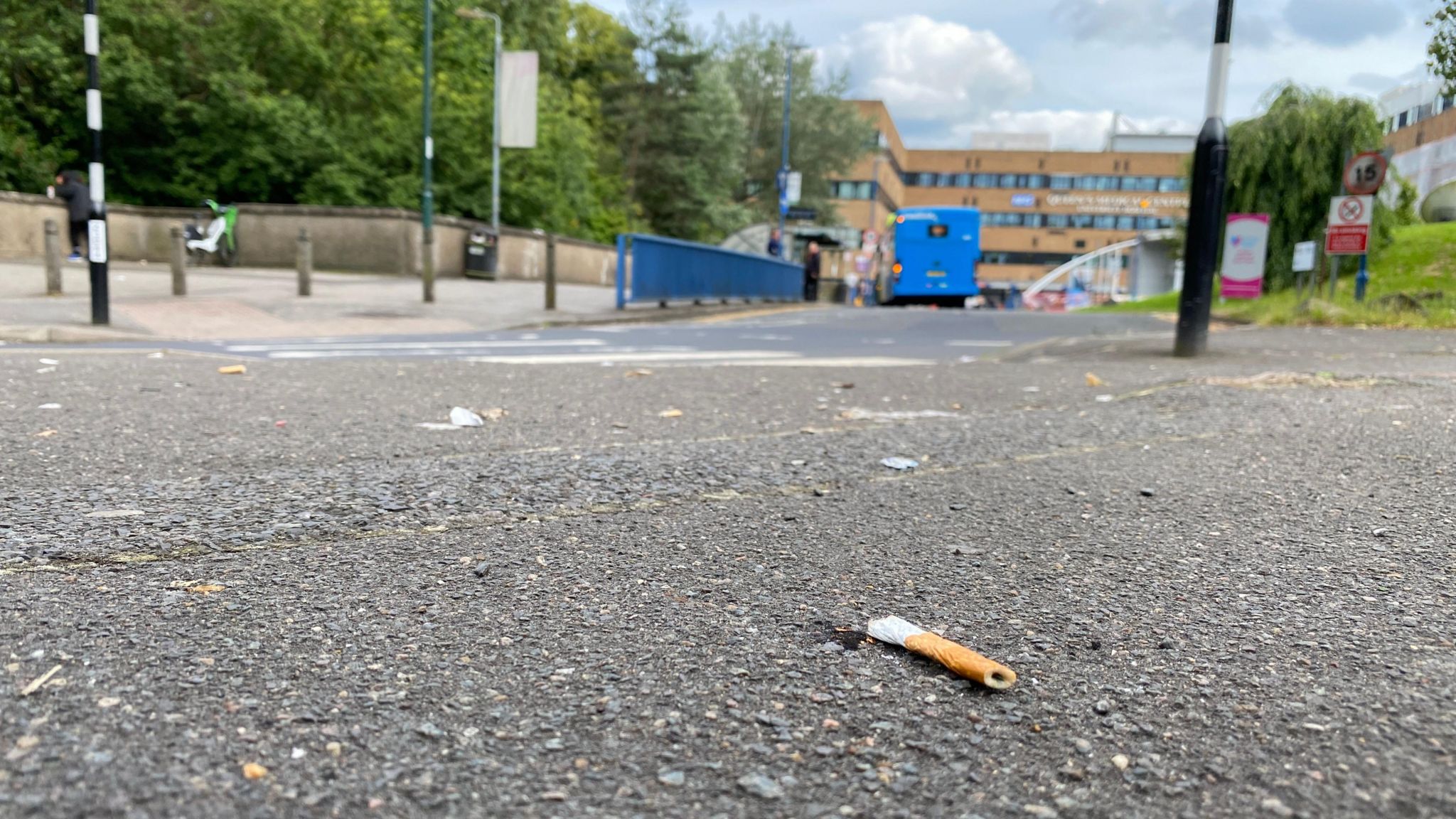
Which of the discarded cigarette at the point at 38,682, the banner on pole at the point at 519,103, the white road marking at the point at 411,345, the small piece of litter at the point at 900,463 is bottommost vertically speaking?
the discarded cigarette at the point at 38,682

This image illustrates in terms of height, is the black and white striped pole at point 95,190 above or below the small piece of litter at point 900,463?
above

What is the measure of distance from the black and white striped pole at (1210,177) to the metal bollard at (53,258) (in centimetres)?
1344

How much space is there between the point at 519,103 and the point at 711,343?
14.1 metres

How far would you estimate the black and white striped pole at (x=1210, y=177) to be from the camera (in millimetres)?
7984

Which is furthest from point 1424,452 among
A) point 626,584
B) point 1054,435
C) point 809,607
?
point 626,584

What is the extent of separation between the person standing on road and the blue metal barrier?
5.93 m

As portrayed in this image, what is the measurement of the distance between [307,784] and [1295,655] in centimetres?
192

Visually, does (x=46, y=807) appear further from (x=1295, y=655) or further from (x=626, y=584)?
(x=1295, y=655)

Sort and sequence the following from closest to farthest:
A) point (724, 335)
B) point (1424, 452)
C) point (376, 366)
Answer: point (1424, 452) → point (376, 366) → point (724, 335)

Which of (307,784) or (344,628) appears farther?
(344,628)

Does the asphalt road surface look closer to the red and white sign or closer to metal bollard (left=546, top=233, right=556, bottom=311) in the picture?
metal bollard (left=546, top=233, right=556, bottom=311)

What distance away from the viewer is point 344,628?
2.16m

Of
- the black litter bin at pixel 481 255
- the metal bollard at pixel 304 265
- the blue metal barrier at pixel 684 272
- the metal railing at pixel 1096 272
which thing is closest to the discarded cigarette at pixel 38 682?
the metal bollard at pixel 304 265

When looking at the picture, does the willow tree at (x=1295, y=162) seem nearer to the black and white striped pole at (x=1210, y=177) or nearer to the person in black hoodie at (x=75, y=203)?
the black and white striped pole at (x=1210, y=177)
